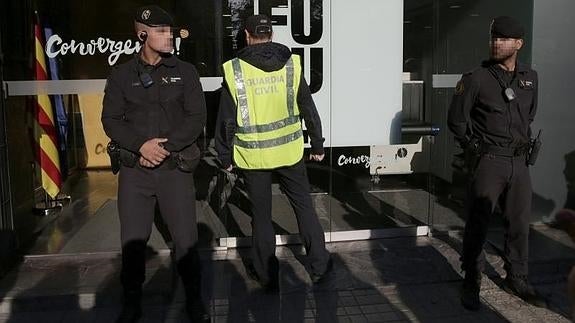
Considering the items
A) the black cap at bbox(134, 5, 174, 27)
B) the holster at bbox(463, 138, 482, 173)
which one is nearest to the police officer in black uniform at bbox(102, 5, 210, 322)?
the black cap at bbox(134, 5, 174, 27)

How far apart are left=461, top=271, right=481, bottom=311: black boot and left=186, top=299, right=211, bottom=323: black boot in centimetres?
182

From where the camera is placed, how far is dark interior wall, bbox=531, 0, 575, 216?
17.3 feet

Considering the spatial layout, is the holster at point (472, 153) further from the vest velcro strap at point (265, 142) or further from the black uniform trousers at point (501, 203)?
the vest velcro strap at point (265, 142)

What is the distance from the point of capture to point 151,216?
3736 millimetres

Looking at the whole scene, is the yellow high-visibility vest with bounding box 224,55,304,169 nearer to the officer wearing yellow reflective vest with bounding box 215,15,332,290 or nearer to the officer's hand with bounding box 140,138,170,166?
the officer wearing yellow reflective vest with bounding box 215,15,332,290

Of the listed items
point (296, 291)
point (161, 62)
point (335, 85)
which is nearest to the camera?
point (161, 62)

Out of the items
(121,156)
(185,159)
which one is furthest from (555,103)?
(121,156)

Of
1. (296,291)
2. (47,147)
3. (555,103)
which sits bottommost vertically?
(296,291)

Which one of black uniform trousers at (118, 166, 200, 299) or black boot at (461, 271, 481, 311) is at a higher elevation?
black uniform trousers at (118, 166, 200, 299)

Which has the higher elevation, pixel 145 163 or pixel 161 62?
pixel 161 62

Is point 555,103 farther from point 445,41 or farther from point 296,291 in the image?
point 296,291

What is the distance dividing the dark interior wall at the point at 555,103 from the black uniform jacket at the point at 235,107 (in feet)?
8.04

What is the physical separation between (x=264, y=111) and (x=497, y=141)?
1629mm

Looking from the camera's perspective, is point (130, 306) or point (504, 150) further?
point (504, 150)
